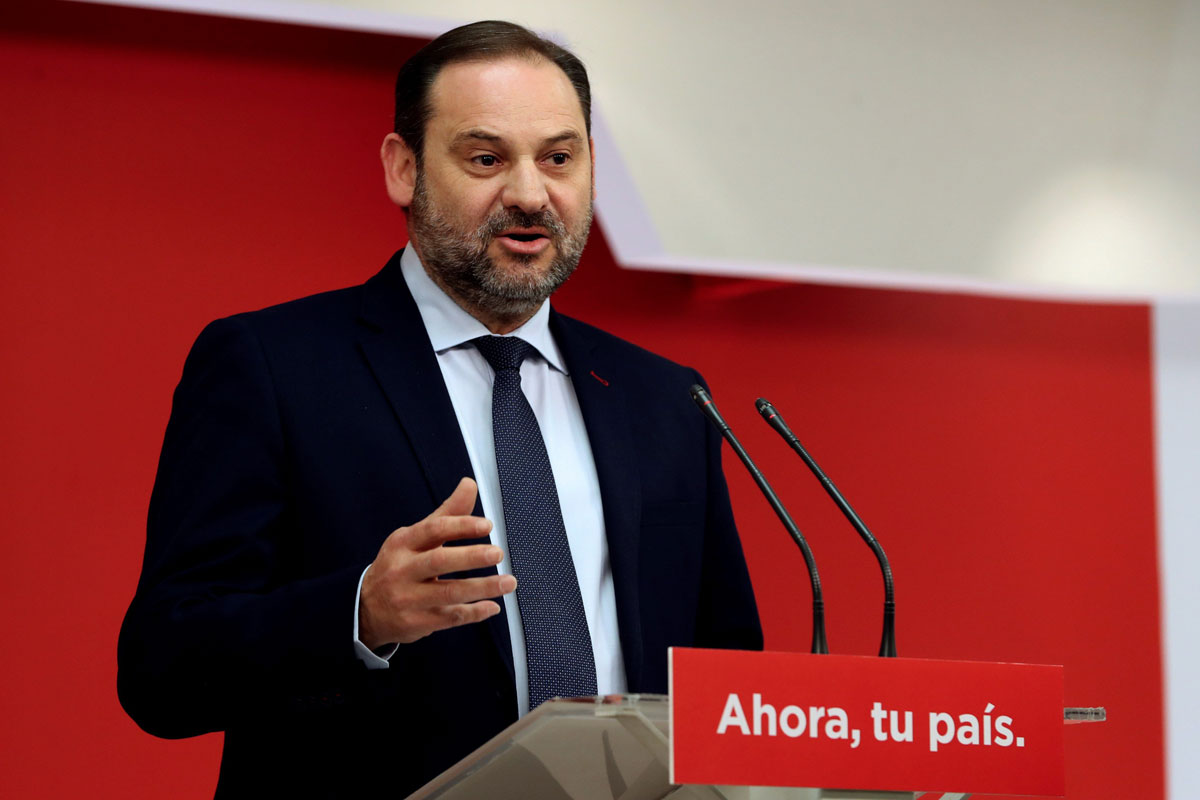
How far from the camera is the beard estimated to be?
159 cm

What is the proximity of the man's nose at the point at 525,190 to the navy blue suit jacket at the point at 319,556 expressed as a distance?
192 mm

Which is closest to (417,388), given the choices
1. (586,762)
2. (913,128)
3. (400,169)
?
(400,169)

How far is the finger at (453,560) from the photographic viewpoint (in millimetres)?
1003

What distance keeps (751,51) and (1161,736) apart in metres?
2.13

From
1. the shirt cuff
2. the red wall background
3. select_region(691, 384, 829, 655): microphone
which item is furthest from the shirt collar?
the red wall background

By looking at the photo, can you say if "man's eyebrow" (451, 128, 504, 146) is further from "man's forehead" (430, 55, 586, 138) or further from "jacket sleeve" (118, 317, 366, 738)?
"jacket sleeve" (118, 317, 366, 738)

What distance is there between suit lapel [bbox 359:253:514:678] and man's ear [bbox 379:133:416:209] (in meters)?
0.14

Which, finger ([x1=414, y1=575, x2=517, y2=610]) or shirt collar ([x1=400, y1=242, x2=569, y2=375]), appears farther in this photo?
shirt collar ([x1=400, y1=242, x2=569, y2=375])

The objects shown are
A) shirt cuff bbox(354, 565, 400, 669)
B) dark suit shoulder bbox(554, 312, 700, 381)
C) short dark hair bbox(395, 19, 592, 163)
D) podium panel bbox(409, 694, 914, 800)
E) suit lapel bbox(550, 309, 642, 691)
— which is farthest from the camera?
dark suit shoulder bbox(554, 312, 700, 381)

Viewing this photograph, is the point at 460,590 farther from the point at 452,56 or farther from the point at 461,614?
the point at 452,56

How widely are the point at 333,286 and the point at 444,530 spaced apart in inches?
75.9

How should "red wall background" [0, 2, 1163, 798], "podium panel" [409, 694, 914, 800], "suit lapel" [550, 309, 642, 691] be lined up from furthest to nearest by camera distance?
"red wall background" [0, 2, 1163, 798] → "suit lapel" [550, 309, 642, 691] → "podium panel" [409, 694, 914, 800]

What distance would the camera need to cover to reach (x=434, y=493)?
4.74ft

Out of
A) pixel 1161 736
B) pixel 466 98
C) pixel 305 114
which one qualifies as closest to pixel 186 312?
pixel 305 114
